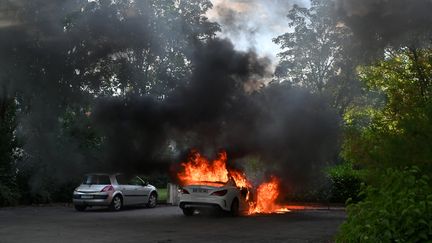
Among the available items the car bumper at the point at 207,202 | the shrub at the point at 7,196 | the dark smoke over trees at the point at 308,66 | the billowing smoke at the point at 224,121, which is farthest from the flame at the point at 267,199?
the shrub at the point at 7,196

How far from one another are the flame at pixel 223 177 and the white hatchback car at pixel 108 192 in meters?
2.01

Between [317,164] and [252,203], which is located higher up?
[317,164]

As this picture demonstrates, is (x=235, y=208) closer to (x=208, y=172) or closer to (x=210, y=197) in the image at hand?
(x=210, y=197)

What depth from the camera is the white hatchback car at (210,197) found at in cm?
1645

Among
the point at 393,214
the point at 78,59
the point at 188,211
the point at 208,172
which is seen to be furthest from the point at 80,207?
the point at 393,214

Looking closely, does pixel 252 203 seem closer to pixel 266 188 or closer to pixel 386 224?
pixel 266 188

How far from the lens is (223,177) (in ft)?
63.3

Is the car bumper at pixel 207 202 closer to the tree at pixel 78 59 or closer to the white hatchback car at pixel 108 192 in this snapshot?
the white hatchback car at pixel 108 192

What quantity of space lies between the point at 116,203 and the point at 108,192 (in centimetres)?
69

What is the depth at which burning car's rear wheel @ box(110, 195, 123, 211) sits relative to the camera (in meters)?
19.4

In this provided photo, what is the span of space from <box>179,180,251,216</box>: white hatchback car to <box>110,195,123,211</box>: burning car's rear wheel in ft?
11.9

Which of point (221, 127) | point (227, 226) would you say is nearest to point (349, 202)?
point (227, 226)

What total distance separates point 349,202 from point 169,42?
14.2 meters

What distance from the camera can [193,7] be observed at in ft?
69.4
